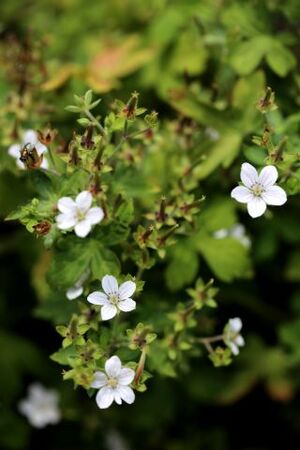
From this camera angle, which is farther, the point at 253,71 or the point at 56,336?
the point at 56,336

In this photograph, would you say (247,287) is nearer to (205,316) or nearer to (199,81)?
(205,316)

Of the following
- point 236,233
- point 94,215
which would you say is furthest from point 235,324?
point 236,233

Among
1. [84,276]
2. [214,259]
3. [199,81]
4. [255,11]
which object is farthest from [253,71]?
[84,276]

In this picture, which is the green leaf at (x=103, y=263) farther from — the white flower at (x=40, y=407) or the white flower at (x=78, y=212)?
the white flower at (x=40, y=407)

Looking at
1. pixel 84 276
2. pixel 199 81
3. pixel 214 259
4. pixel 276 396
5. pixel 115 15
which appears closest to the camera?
pixel 84 276

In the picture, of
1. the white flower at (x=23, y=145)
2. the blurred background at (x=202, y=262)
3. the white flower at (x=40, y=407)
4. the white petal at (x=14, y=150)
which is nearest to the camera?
the white flower at (x=23, y=145)

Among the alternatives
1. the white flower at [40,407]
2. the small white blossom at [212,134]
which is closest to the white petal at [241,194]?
the small white blossom at [212,134]

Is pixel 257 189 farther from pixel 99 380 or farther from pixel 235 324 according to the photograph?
pixel 99 380

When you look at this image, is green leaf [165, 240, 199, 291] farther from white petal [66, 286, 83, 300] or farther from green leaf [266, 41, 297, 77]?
green leaf [266, 41, 297, 77]

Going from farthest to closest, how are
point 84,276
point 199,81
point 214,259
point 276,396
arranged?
point 199,81 → point 276,396 → point 214,259 → point 84,276
